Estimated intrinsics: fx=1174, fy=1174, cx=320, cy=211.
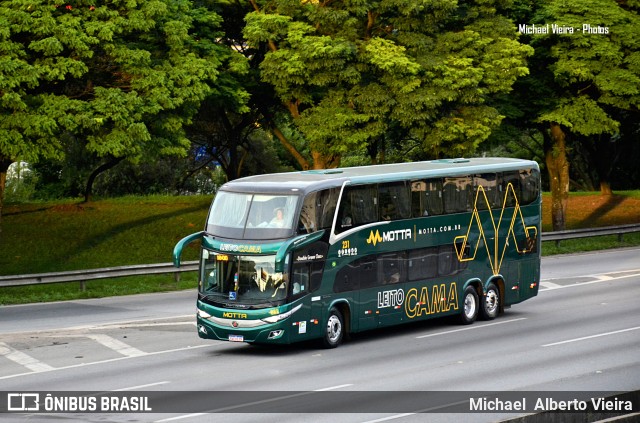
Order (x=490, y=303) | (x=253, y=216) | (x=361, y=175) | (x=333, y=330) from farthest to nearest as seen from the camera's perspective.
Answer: (x=490, y=303)
(x=361, y=175)
(x=333, y=330)
(x=253, y=216)

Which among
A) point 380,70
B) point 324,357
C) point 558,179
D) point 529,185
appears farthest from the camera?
point 558,179

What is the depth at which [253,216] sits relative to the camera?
23.4m

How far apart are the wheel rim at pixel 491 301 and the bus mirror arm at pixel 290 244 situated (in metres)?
6.34

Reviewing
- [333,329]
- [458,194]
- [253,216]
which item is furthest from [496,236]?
[253,216]

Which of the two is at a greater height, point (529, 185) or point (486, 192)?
point (529, 185)

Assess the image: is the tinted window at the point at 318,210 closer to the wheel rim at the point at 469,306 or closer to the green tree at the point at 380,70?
the wheel rim at the point at 469,306

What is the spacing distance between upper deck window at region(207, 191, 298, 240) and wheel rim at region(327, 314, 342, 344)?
2242mm

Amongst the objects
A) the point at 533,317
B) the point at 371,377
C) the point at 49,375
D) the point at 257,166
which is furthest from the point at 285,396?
the point at 257,166

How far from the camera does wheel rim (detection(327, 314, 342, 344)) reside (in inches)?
947

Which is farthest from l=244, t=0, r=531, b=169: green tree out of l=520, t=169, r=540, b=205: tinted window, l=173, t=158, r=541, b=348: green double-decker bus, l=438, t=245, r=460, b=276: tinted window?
l=438, t=245, r=460, b=276: tinted window

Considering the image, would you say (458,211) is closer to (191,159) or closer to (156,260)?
(156,260)

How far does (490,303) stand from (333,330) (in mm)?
5547

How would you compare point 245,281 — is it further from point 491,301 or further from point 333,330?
point 491,301

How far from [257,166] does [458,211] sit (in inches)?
1669
